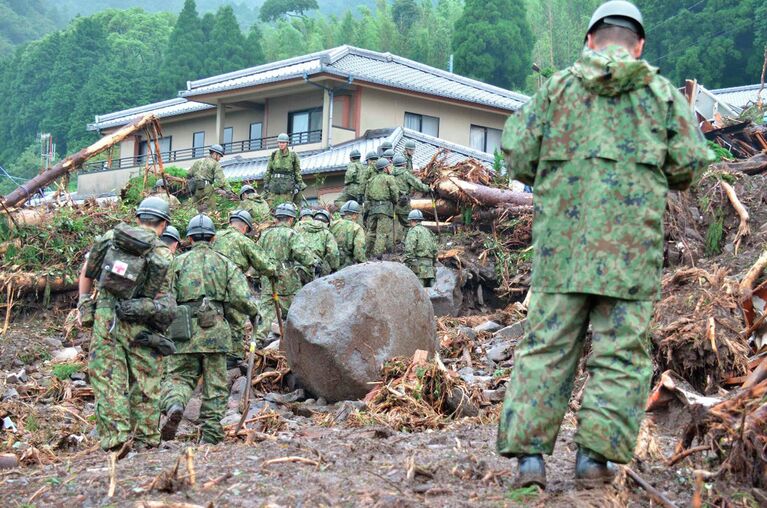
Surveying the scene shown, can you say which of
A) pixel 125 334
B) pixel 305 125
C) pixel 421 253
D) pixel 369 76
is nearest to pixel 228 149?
pixel 305 125

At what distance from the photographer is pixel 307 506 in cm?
395

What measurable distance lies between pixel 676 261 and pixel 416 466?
7.78 m

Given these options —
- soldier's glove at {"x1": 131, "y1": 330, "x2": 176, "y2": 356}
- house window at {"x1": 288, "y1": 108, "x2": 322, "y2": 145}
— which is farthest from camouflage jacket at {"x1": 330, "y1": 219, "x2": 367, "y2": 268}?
house window at {"x1": 288, "y1": 108, "x2": 322, "y2": 145}

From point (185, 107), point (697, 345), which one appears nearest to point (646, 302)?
point (697, 345)

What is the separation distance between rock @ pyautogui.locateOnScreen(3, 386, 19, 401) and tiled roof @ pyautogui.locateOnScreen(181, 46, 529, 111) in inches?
698

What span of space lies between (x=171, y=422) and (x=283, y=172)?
9798mm

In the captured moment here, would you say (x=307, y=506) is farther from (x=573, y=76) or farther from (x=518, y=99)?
(x=518, y=99)

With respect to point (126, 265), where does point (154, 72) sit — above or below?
above

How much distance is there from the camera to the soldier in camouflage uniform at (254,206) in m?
15.9

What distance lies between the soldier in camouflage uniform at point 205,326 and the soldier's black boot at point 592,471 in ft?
14.8

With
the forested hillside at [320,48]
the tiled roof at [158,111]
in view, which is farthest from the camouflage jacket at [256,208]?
the forested hillside at [320,48]

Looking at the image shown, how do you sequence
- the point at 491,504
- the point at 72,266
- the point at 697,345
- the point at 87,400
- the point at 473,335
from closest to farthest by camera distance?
the point at 491,504 → the point at 697,345 → the point at 87,400 → the point at 473,335 → the point at 72,266

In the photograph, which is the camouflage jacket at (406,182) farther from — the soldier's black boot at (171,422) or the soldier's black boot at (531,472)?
the soldier's black boot at (531,472)

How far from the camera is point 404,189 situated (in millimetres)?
16656
